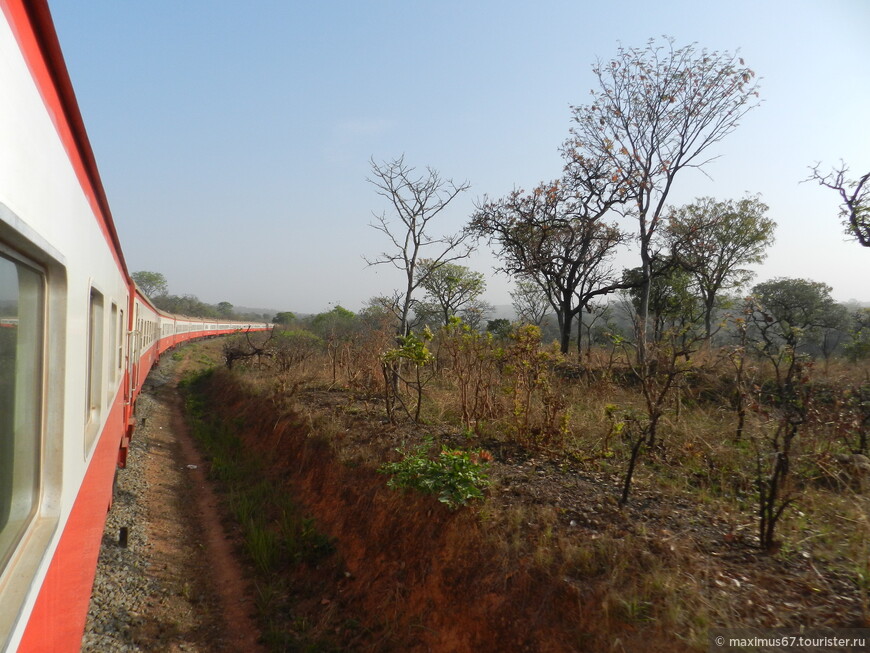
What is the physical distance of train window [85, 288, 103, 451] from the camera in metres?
2.82

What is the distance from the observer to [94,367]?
309 cm

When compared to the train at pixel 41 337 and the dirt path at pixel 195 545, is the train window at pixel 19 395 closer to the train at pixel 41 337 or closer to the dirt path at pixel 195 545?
the train at pixel 41 337

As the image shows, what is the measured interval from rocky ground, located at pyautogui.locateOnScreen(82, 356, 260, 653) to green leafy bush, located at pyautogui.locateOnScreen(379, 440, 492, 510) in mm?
1792

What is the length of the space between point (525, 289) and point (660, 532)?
25.7 metres

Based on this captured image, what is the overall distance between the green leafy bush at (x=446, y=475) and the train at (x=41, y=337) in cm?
294

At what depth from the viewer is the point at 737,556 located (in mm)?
A: 3637

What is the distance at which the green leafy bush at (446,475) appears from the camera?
4742mm

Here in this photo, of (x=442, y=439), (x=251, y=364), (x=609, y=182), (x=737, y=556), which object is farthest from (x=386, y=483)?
(x=609, y=182)

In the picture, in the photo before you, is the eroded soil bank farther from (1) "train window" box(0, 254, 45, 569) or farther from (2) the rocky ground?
(1) "train window" box(0, 254, 45, 569)

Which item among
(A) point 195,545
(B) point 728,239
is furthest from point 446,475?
(B) point 728,239

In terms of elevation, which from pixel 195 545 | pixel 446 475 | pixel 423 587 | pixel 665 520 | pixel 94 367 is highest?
pixel 94 367

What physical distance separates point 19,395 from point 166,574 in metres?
4.11

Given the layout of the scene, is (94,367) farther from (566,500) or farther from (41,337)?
(566,500)

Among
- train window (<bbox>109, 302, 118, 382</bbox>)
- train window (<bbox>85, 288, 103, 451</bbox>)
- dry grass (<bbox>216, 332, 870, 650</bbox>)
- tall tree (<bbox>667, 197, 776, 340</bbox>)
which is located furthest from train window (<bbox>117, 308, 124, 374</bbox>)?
tall tree (<bbox>667, 197, 776, 340</bbox>)
